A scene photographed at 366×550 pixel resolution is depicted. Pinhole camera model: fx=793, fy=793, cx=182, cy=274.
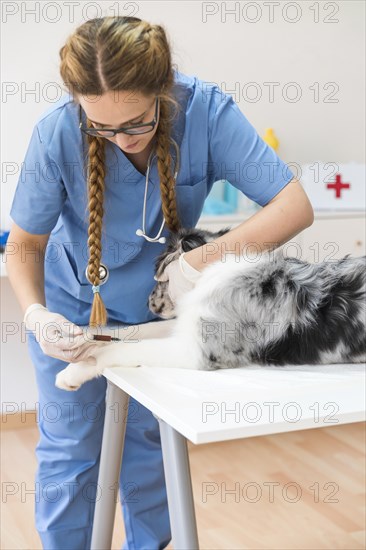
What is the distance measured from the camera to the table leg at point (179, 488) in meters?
1.33

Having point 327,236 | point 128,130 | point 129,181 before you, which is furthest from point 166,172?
point 327,236

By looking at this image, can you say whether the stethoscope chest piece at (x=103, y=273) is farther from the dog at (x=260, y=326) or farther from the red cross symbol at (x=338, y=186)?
the red cross symbol at (x=338, y=186)

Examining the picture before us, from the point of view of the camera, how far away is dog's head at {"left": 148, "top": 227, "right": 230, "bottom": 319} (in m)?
1.73

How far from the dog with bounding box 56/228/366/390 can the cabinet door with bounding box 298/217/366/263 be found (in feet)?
5.35

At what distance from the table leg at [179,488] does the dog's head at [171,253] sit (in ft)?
1.58

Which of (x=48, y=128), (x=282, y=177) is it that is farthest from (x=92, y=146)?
(x=282, y=177)

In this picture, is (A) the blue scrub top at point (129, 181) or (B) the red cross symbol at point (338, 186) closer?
(A) the blue scrub top at point (129, 181)

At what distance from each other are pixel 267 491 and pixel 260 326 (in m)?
1.40

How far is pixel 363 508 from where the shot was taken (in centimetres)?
265

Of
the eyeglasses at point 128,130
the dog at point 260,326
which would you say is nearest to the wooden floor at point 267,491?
the dog at point 260,326

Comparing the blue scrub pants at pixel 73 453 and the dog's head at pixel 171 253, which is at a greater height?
the dog's head at pixel 171 253

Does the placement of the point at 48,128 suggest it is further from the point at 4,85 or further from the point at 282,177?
the point at 4,85

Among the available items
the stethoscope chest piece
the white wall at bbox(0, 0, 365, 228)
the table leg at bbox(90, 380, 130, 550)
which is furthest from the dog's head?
the white wall at bbox(0, 0, 365, 228)

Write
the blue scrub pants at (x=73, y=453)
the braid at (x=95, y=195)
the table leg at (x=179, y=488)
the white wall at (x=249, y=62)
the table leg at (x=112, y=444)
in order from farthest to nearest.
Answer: the white wall at (x=249, y=62)
the blue scrub pants at (x=73, y=453)
the braid at (x=95, y=195)
the table leg at (x=112, y=444)
the table leg at (x=179, y=488)
